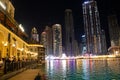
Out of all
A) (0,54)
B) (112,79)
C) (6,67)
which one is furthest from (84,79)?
(0,54)

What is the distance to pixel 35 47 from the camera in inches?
3406

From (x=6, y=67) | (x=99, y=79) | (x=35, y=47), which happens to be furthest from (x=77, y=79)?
(x=35, y=47)

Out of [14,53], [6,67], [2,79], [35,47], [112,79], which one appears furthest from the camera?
[35,47]

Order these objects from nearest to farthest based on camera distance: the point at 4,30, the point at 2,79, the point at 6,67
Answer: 1. the point at 2,79
2. the point at 6,67
3. the point at 4,30

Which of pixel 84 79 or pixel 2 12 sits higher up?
pixel 2 12

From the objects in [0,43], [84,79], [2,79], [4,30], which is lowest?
[84,79]

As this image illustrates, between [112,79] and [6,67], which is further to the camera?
[112,79]

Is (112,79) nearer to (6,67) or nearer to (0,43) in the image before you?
(6,67)

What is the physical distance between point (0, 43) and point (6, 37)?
1.79m

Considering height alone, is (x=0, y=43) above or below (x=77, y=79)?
above

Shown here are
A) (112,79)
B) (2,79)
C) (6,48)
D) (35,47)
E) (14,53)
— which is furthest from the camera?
(35,47)

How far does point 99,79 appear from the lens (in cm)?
2491

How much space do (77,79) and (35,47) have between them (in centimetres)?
6270

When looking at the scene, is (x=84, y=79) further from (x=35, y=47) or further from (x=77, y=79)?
(x=35, y=47)
